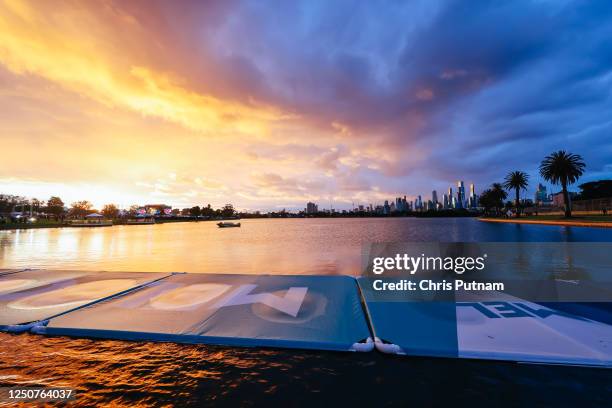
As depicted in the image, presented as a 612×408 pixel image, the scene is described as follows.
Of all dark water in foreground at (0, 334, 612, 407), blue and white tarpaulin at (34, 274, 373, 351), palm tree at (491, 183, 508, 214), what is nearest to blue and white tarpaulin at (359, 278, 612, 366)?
dark water in foreground at (0, 334, 612, 407)

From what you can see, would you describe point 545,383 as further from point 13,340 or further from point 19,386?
point 13,340

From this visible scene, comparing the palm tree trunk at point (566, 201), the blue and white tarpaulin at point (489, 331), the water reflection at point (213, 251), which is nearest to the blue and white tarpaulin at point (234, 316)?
the blue and white tarpaulin at point (489, 331)

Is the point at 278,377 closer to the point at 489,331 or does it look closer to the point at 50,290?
the point at 489,331

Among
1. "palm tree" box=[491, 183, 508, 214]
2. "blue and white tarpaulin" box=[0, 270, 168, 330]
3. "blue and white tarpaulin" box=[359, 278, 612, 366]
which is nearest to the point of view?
"blue and white tarpaulin" box=[359, 278, 612, 366]

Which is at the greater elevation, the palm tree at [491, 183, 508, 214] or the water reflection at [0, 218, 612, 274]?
the palm tree at [491, 183, 508, 214]

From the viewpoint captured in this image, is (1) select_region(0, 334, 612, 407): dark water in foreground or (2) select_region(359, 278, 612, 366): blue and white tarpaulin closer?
(1) select_region(0, 334, 612, 407): dark water in foreground

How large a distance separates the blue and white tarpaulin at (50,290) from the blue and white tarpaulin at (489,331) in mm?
6765

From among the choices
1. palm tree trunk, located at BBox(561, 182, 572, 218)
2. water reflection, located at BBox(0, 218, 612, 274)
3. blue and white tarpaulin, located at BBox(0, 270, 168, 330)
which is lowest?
water reflection, located at BBox(0, 218, 612, 274)

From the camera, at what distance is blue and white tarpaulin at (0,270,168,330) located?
5.50m

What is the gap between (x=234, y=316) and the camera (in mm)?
5219

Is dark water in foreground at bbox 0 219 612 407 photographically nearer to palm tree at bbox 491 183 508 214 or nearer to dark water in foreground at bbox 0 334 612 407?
dark water in foreground at bbox 0 334 612 407

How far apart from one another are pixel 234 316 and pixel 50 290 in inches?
229

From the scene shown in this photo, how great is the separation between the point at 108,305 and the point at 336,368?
5.36 metres

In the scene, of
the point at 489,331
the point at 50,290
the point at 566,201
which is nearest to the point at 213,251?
the point at 50,290
